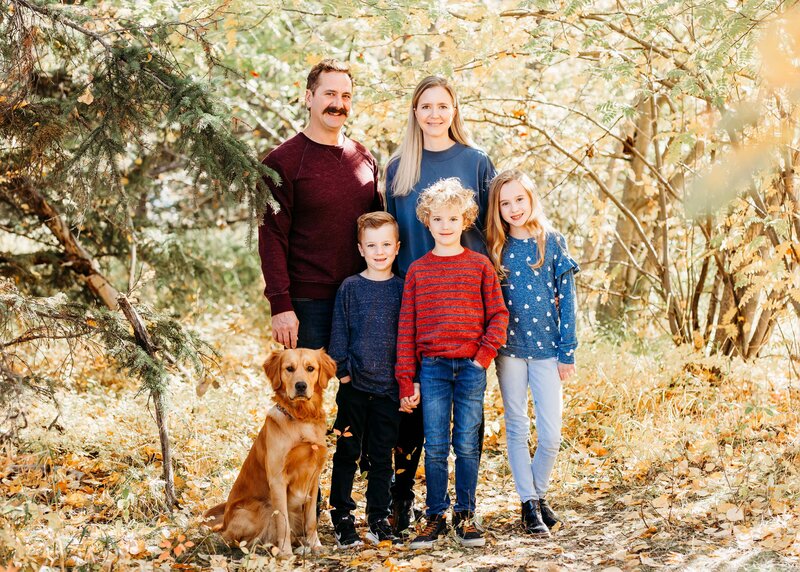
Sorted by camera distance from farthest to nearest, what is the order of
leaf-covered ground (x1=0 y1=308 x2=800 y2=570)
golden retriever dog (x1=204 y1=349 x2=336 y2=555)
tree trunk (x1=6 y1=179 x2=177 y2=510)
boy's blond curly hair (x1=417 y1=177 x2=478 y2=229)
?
tree trunk (x1=6 y1=179 x2=177 y2=510) < boy's blond curly hair (x1=417 y1=177 x2=478 y2=229) < golden retriever dog (x1=204 y1=349 x2=336 y2=555) < leaf-covered ground (x1=0 y1=308 x2=800 y2=570)

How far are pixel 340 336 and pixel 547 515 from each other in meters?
1.46

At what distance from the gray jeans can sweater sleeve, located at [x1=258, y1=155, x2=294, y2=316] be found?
1186 millimetres

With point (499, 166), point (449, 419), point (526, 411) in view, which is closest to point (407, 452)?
point (449, 419)

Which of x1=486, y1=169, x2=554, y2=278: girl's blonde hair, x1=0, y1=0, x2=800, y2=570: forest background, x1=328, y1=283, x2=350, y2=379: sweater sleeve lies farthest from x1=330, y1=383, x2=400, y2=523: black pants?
x1=486, y1=169, x2=554, y2=278: girl's blonde hair

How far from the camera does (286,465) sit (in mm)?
3826

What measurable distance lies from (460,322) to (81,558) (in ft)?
6.65

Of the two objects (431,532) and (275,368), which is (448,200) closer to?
(275,368)

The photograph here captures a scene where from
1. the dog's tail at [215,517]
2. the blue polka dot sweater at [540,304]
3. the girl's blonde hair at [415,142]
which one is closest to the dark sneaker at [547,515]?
the blue polka dot sweater at [540,304]

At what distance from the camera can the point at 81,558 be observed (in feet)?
11.4

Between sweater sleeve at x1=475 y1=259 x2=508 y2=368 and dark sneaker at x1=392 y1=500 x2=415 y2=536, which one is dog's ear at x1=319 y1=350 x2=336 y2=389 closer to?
sweater sleeve at x1=475 y1=259 x2=508 y2=368

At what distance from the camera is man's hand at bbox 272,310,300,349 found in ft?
13.4

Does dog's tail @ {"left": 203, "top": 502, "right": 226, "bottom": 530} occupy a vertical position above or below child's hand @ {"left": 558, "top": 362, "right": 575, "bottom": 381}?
below

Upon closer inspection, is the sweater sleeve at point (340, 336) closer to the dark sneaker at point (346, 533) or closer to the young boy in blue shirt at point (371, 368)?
the young boy in blue shirt at point (371, 368)

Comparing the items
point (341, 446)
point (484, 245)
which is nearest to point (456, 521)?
point (341, 446)
